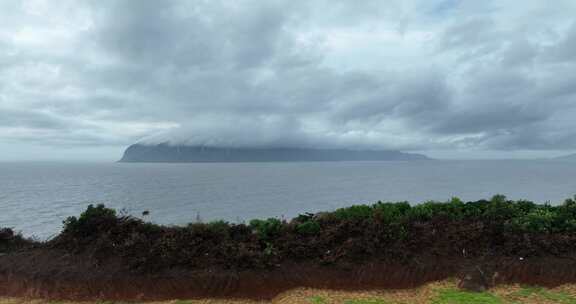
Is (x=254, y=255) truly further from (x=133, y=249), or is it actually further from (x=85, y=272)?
(x=85, y=272)

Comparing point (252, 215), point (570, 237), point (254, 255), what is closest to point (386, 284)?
point (254, 255)

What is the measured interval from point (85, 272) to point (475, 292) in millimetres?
8662

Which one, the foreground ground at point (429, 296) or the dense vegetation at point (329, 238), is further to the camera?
the dense vegetation at point (329, 238)

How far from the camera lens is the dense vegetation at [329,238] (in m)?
8.45

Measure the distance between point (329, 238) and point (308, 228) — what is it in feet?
2.02

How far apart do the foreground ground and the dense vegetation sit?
998mm

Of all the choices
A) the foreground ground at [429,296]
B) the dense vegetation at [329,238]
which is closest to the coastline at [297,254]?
the dense vegetation at [329,238]

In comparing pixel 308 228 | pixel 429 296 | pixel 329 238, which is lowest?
pixel 429 296

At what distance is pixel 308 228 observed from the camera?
915 cm

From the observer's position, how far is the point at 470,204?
10.6m

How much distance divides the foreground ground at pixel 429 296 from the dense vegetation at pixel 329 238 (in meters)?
1.00

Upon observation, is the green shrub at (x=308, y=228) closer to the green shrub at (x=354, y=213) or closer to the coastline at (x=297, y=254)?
the coastline at (x=297, y=254)

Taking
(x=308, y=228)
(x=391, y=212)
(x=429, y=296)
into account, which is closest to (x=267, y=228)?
(x=308, y=228)

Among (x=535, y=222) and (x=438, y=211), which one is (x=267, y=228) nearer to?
(x=438, y=211)
